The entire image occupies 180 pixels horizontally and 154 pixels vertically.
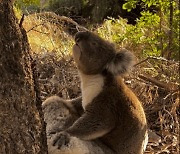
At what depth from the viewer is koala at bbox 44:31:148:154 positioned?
2.90 metres

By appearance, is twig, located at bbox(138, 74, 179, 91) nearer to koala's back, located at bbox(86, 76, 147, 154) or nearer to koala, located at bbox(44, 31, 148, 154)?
koala, located at bbox(44, 31, 148, 154)

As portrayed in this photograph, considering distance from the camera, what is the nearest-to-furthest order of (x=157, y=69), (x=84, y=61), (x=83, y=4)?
1. (x=84, y=61)
2. (x=157, y=69)
3. (x=83, y=4)

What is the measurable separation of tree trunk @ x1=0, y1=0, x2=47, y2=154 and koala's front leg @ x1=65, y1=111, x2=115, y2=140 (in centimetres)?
53

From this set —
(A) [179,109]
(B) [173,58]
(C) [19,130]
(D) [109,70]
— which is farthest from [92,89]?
(B) [173,58]

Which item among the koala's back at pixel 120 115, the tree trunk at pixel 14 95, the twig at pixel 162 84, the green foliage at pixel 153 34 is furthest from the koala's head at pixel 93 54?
the green foliage at pixel 153 34

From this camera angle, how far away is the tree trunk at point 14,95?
2.21 metres

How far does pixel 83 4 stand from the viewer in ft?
44.4

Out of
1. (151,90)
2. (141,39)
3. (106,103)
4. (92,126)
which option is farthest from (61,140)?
(141,39)

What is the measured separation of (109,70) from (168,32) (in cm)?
375

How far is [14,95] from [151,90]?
10.5ft

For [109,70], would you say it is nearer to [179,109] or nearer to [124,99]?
[124,99]

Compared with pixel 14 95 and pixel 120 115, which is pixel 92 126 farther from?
pixel 14 95

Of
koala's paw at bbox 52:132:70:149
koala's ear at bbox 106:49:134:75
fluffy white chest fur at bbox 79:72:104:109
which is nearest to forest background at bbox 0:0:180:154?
fluffy white chest fur at bbox 79:72:104:109

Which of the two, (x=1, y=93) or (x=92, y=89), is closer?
(x=1, y=93)
